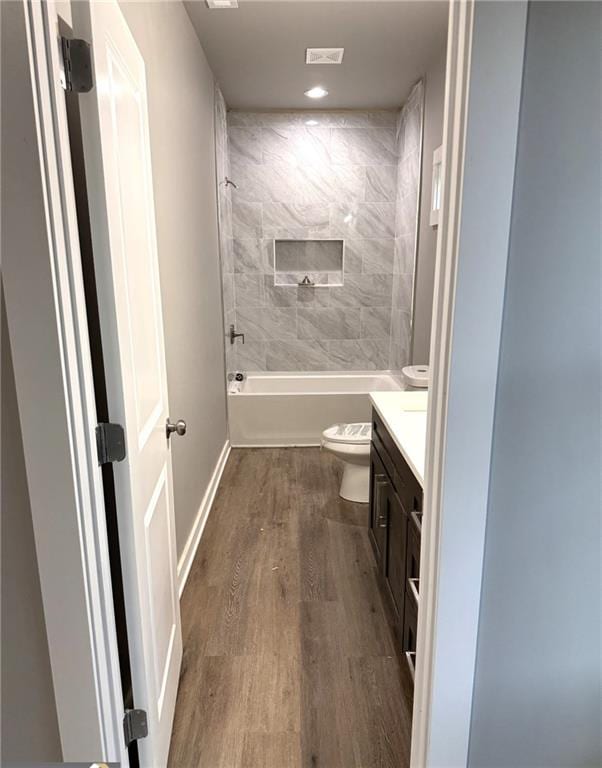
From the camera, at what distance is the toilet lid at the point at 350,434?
2953 mm

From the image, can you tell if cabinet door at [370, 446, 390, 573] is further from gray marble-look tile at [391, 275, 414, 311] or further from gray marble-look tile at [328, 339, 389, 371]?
gray marble-look tile at [328, 339, 389, 371]

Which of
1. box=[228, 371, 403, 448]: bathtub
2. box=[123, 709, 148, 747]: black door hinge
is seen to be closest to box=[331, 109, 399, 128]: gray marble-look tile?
box=[228, 371, 403, 448]: bathtub

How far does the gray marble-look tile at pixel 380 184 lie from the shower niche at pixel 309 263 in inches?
20.0

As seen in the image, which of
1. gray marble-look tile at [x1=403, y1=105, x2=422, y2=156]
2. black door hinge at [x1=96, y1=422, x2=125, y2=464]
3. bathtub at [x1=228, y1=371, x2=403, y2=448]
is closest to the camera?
black door hinge at [x1=96, y1=422, x2=125, y2=464]

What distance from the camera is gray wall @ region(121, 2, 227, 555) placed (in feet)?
6.73

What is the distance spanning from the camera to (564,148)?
32.2 inches

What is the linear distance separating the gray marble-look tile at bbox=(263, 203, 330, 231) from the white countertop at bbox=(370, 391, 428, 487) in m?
2.68

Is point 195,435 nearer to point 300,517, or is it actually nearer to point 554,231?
point 300,517

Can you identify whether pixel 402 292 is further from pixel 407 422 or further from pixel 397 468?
pixel 397 468

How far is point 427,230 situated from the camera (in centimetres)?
352

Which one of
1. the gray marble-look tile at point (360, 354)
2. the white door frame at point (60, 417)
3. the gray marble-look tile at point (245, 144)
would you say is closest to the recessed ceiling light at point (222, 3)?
the white door frame at point (60, 417)

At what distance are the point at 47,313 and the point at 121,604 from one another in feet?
2.72

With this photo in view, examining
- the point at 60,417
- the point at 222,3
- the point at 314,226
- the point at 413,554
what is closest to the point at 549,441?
the point at 413,554

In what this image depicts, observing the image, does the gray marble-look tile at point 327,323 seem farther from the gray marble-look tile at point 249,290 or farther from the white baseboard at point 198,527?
the white baseboard at point 198,527
